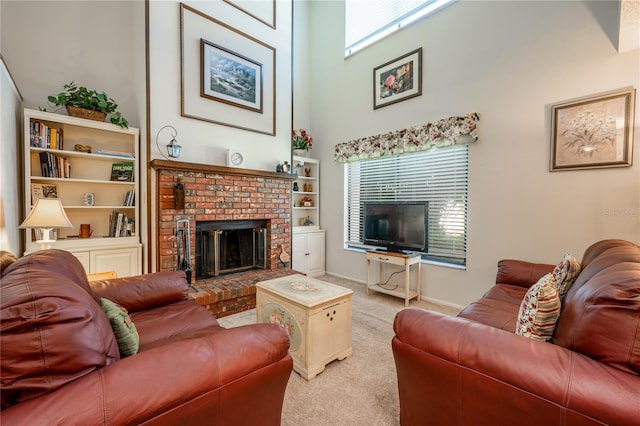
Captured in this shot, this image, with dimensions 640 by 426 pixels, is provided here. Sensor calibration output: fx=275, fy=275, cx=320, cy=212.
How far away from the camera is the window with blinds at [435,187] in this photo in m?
3.22

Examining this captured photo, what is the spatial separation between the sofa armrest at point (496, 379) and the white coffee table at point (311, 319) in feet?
2.33

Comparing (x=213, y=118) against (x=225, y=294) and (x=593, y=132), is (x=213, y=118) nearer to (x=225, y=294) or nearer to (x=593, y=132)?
(x=225, y=294)

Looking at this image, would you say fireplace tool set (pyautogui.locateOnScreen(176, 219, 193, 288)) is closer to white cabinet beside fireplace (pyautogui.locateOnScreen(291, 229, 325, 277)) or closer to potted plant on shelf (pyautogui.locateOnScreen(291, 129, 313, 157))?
white cabinet beside fireplace (pyautogui.locateOnScreen(291, 229, 325, 277))

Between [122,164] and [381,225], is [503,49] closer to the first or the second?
[381,225]

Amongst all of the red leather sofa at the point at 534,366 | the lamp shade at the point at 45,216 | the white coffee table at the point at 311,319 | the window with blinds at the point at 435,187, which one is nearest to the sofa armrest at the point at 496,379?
the red leather sofa at the point at 534,366

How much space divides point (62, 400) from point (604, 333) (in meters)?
1.59

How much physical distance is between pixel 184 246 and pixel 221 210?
1.89ft

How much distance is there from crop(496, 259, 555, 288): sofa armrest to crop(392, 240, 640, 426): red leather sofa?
1046mm

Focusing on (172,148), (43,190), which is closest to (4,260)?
(172,148)

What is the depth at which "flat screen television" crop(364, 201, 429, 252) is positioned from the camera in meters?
3.26

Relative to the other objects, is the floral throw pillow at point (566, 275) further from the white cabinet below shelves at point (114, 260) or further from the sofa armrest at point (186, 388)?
the white cabinet below shelves at point (114, 260)

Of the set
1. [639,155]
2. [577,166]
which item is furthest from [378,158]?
[639,155]

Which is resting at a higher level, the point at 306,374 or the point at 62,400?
the point at 62,400

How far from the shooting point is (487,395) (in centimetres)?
98
